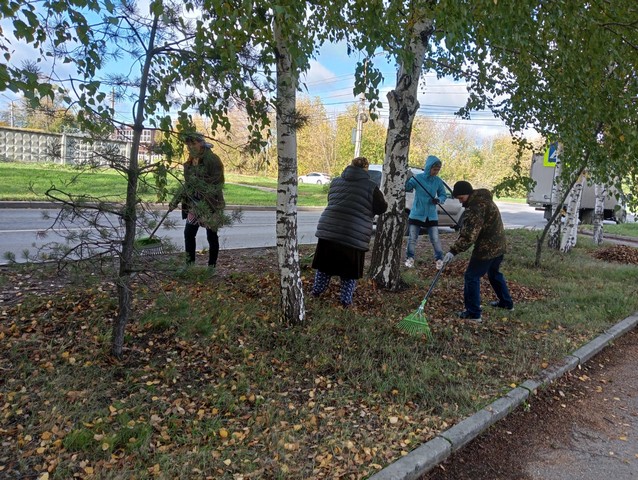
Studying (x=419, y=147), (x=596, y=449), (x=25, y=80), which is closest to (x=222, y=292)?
(x=25, y=80)

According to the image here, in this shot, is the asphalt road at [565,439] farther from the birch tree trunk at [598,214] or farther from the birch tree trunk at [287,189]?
the birch tree trunk at [598,214]

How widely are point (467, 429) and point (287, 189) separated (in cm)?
242

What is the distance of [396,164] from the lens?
227 inches

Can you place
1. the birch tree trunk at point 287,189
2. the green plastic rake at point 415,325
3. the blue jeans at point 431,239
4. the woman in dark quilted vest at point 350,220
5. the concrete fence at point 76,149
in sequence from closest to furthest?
the concrete fence at point 76,149
the birch tree trunk at point 287,189
the green plastic rake at point 415,325
the woman in dark quilted vest at point 350,220
the blue jeans at point 431,239

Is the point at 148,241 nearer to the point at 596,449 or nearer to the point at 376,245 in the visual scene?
the point at 376,245

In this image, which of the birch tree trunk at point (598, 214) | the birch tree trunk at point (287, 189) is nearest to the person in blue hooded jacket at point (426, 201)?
the birch tree trunk at point (287, 189)

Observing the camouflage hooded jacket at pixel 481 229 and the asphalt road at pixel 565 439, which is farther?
the camouflage hooded jacket at pixel 481 229

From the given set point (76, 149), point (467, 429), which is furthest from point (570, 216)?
point (76, 149)

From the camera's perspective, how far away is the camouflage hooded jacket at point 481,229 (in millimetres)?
5094

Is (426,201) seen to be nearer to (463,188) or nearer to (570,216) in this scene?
(463,188)

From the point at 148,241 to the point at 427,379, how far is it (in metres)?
2.53

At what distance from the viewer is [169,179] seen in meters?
3.35

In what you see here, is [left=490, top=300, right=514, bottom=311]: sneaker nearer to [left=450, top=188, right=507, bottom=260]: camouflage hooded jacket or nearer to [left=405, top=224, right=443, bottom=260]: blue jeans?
[left=450, top=188, right=507, bottom=260]: camouflage hooded jacket

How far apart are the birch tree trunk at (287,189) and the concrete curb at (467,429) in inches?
73.8
